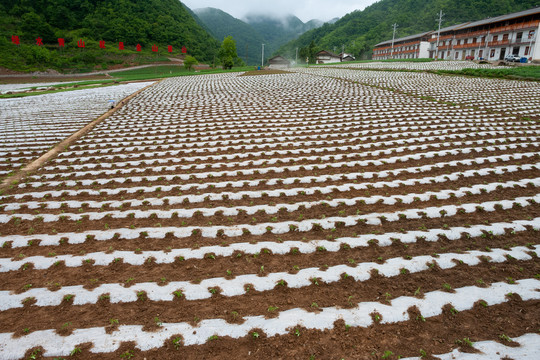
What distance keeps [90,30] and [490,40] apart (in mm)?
76992

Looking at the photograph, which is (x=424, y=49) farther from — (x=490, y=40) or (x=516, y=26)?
(x=516, y=26)

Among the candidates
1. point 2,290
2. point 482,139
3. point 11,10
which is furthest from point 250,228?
point 11,10

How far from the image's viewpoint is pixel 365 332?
3213mm

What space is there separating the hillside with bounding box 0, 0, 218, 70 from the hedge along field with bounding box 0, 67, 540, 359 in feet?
166

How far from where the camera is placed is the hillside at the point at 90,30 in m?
46.7

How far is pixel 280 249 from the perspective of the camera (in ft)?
15.3

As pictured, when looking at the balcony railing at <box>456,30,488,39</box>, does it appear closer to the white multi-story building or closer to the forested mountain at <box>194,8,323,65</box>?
the white multi-story building

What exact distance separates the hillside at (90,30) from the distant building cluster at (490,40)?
51.2m

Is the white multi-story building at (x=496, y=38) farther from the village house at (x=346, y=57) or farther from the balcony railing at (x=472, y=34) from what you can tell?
the village house at (x=346, y=57)

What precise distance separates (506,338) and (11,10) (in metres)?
88.6

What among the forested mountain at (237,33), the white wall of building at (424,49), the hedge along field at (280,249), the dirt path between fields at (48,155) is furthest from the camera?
the forested mountain at (237,33)

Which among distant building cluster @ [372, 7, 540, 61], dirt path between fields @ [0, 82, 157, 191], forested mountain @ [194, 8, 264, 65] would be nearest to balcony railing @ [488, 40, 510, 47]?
distant building cluster @ [372, 7, 540, 61]

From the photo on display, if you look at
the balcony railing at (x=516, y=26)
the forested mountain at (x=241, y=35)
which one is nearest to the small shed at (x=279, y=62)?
the balcony railing at (x=516, y=26)

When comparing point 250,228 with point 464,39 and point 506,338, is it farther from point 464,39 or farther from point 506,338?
point 464,39
